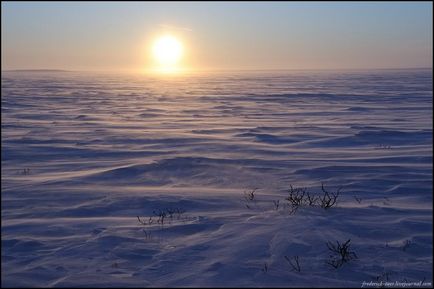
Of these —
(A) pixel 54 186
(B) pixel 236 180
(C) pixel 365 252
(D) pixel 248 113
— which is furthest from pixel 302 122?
(C) pixel 365 252

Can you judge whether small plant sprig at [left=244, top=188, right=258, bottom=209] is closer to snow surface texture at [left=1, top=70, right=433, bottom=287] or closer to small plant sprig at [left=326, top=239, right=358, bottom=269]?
snow surface texture at [left=1, top=70, right=433, bottom=287]

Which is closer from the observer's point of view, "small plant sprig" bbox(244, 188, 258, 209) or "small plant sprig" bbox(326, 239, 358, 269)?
"small plant sprig" bbox(326, 239, 358, 269)

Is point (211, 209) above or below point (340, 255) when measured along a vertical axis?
above

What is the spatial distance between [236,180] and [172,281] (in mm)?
3175

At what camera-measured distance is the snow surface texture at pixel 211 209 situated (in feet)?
11.2

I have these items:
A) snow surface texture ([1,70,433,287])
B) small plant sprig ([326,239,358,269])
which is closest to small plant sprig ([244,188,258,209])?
snow surface texture ([1,70,433,287])

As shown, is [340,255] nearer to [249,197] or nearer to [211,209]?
[211,209]

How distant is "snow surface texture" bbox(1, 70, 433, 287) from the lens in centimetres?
342

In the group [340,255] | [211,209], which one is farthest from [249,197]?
[340,255]

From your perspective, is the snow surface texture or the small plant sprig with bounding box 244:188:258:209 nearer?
the snow surface texture

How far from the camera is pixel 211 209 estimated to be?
4.95 meters

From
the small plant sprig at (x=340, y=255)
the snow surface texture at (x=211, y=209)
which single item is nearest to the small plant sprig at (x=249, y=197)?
the snow surface texture at (x=211, y=209)

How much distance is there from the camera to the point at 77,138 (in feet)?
33.3

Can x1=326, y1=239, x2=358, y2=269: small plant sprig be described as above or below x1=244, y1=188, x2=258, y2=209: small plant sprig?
below
